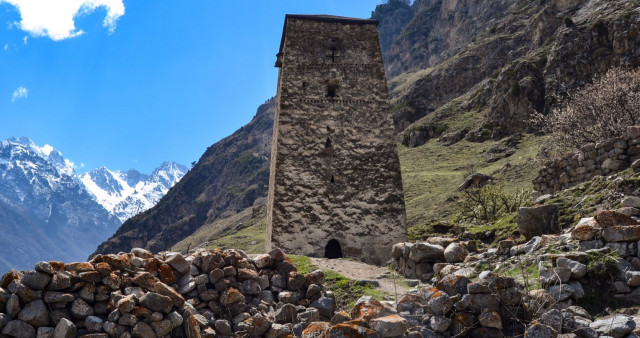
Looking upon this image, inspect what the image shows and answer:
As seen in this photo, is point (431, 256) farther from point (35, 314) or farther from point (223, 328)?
point (35, 314)

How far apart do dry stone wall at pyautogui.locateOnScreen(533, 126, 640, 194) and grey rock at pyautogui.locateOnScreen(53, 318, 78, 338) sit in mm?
12105

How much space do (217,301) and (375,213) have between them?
10.1 meters

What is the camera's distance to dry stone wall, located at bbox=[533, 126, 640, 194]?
1240 cm

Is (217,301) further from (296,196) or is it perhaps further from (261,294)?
(296,196)

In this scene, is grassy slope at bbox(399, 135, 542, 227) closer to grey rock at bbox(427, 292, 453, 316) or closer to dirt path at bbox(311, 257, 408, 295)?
dirt path at bbox(311, 257, 408, 295)

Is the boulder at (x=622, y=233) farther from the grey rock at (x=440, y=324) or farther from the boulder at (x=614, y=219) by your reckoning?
the grey rock at (x=440, y=324)

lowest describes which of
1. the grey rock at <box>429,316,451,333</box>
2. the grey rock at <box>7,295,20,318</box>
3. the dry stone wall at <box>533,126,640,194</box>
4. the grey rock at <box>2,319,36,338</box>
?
the grey rock at <box>429,316,451,333</box>

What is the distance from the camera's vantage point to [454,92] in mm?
96938

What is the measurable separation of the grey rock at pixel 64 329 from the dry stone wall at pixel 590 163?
12105 millimetres

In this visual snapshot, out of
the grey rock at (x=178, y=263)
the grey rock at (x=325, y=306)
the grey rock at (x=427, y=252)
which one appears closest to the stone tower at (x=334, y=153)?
the grey rock at (x=427, y=252)

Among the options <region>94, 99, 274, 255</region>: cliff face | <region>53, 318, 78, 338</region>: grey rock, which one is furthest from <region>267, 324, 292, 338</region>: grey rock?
<region>94, 99, 274, 255</region>: cliff face

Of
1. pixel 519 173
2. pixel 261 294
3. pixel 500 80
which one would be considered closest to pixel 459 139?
pixel 500 80

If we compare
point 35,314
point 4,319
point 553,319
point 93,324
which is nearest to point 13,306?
point 4,319

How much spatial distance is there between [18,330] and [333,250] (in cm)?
1192
